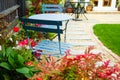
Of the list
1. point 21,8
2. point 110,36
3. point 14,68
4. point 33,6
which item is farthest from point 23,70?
point 33,6

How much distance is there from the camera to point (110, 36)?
27.6 feet

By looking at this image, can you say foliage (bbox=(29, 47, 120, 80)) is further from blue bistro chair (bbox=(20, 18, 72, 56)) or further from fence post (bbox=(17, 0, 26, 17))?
fence post (bbox=(17, 0, 26, 17))

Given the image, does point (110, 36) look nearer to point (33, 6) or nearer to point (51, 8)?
point (51, 8)

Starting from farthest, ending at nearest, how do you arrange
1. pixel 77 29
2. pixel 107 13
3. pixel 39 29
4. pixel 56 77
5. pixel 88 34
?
pixel 107 13 < pixel 77 29 < pixel 88 34 < pixel 39 29 < pixel 56 77

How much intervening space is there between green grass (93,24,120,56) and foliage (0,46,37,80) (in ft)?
11.8

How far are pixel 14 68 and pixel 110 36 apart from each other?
5817 millimetres

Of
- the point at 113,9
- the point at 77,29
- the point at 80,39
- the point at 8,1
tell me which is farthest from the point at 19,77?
the point at 113,9

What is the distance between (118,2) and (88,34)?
888 cm

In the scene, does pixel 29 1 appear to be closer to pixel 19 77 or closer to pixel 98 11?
pixel 98 11

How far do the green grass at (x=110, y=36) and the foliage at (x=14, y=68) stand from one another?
11.8 feet

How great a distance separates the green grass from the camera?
6879mm

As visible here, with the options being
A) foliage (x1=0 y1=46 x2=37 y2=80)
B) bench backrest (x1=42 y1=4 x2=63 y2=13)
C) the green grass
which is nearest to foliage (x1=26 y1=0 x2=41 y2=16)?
the green grass

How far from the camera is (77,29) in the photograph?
927 cm

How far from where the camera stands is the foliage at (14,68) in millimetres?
3051
